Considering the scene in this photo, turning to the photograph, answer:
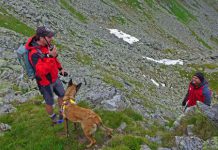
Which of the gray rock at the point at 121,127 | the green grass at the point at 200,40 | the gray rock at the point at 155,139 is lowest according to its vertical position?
the green grass at the point at 200,40

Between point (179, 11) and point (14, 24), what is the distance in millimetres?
79322

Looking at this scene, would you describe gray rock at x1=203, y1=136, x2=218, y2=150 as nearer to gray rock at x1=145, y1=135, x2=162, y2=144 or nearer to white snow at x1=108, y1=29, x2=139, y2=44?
gray rock at x1=145, y1=135, x2=162, y2=144

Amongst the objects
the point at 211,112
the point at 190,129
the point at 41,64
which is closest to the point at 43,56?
the point at 41,64

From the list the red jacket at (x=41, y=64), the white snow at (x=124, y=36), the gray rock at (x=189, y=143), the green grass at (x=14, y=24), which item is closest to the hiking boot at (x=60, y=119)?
the red jacket at (x=41, y=64)

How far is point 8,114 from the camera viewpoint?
53.4 feet

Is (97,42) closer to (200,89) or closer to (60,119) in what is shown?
(200,89)

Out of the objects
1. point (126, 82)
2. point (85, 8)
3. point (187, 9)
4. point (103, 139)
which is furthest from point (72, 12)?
point (187, 9)

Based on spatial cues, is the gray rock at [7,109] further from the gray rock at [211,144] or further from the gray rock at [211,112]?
the gray rock at [211,144]

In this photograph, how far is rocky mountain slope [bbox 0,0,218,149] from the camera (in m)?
21.0

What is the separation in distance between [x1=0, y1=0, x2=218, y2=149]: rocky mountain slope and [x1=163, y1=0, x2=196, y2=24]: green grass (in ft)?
43.8

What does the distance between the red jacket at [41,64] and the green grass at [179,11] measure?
92253 millimetres

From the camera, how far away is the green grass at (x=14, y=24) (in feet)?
119

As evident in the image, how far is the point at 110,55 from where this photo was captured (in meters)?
40.6

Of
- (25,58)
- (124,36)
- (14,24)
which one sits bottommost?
(124,36)
